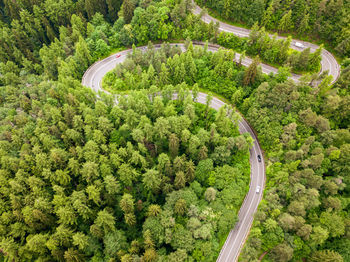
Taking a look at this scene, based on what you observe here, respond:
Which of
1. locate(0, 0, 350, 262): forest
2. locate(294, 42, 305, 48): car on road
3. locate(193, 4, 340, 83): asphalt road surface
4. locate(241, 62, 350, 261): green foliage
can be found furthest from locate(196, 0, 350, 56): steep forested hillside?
locate(241, 62, 350, 261): green foliage

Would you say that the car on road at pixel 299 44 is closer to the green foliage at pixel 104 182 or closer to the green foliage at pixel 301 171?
the green foliage at pixel 301 171

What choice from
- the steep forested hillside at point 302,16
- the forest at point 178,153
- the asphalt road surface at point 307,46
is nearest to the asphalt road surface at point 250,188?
the forest at point 178,153

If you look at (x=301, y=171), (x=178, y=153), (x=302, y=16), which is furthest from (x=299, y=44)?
(x=178, y=153)

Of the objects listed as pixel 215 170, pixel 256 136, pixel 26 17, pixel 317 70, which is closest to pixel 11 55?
pixel 26 17

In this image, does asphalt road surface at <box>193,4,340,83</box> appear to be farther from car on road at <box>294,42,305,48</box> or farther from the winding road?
car on road at <box>294,42,305,48</box>

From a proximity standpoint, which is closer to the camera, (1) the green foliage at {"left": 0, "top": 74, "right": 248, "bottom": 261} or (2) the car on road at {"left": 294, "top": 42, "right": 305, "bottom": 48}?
(1) the green foliage at {"left": 0, "top": 74, "right": 248, "bottom": 261}

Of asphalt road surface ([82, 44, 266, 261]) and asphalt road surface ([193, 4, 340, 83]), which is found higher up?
asphalt road surface ([193, 4, 340, 83])

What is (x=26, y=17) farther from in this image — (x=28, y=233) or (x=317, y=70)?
(x=317, y=70)
